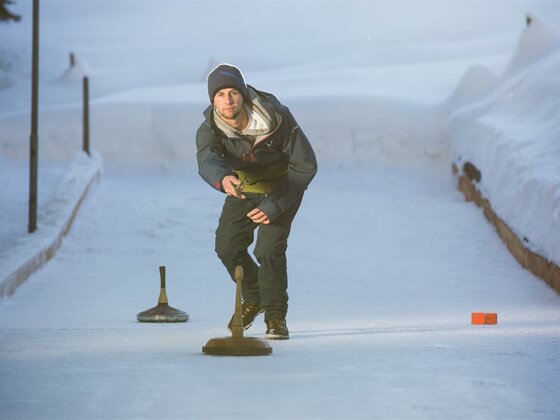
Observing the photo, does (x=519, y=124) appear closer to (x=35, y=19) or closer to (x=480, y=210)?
(x=480, y=210)

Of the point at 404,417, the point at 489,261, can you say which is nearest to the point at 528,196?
the point at 489,261

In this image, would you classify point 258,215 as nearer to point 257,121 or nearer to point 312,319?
point 257,121

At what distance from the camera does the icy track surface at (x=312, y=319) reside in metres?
6.04

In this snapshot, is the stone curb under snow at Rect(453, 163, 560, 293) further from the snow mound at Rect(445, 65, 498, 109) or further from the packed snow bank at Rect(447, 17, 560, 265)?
the snow mound at Rect(445, 65, 498, 109)

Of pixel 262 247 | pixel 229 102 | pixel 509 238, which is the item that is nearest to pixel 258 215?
pixel 262 247

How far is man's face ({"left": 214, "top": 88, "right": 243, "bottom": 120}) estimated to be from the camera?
27.7 feet

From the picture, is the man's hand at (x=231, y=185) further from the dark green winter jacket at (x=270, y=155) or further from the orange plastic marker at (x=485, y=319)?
the orange plastic marker at (x=485, y=319)

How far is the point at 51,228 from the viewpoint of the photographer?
16828mm

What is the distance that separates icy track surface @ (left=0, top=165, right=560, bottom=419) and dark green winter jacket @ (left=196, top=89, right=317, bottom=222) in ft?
2.82

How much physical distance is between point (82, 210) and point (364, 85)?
48.8 feet

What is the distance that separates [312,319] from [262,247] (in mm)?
2139

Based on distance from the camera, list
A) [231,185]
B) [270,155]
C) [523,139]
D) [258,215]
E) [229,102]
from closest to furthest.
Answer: [231,185]
[229,102]
[258,215]
[270,155]
[523,139]

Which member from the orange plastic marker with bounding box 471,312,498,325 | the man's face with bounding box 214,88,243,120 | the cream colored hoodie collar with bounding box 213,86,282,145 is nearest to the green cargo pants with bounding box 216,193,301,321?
the cream colored hoodie collar with bounding box 213,86,282,145

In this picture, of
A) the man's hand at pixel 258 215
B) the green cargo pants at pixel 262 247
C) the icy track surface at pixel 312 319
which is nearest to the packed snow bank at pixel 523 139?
the icy track surface at pixel 312 319
